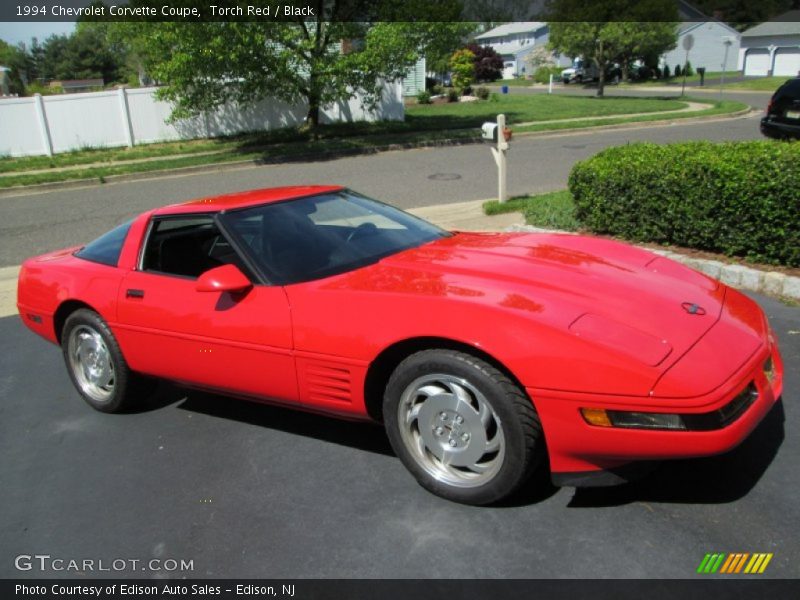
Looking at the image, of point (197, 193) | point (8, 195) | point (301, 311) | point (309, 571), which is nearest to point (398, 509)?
point (309, 571)

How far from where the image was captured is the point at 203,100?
60.7 feet

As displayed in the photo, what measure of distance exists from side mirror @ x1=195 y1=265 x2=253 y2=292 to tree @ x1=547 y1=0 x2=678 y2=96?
36623 millimetres

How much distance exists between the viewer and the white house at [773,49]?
5603 cm

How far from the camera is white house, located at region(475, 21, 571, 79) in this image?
267 ft

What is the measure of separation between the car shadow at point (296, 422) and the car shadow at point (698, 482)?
3.67ft

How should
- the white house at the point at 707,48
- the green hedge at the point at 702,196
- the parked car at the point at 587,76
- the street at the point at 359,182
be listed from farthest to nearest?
the white house at the point at 707,48 < the parked car at the point at 587,76 < the street at the point at 359,182 < the green hedge at the point at 702,196

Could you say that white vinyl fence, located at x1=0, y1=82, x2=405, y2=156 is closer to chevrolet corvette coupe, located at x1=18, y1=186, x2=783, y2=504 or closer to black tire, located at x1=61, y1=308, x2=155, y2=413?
black tire, located at x1=61, y1=308, x2=155, y2=413

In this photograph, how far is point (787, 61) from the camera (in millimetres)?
56812

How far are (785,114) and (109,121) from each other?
58.8 ft

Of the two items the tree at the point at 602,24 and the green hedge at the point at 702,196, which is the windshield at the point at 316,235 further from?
the tree at the point at 602,24

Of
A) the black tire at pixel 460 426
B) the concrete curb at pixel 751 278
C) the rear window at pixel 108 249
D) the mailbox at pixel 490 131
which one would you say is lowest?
the concrete curb at pixel 751 278

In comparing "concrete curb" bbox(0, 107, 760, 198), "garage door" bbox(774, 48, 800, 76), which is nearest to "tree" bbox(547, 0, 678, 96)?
"concrete curb" bbox(0, 107, 760, 198)

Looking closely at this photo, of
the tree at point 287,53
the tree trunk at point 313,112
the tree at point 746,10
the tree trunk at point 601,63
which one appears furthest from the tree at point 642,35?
the tree at point 746,10

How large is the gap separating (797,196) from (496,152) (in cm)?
468
